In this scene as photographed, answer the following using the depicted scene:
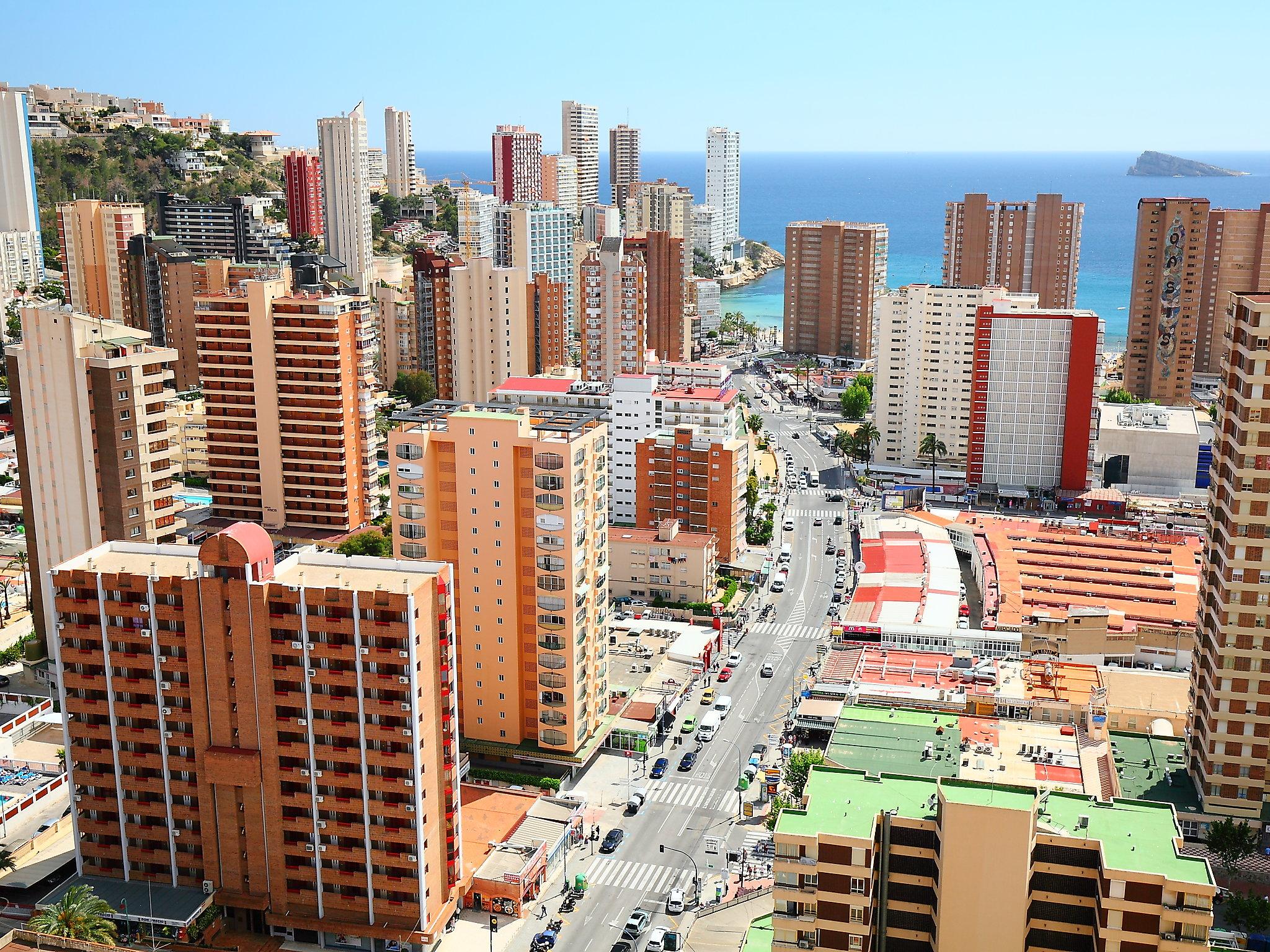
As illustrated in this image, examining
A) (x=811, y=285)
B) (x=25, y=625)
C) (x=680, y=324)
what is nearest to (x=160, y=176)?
(x=680, y=324)

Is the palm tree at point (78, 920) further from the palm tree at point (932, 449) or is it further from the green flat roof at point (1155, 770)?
the palm tree at point (932, 449)

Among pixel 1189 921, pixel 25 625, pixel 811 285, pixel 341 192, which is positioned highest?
pixel 341 192

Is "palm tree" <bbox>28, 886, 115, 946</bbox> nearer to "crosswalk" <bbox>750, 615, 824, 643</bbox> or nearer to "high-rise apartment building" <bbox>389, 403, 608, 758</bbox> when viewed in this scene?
"high-rise apartment building" <bbox>389, 403, 608, 758</bbox>

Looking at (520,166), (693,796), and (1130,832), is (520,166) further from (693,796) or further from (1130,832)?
(1130,832)

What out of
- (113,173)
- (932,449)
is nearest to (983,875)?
(932,449)

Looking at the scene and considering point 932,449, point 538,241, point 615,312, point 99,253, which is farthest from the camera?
point 538,241

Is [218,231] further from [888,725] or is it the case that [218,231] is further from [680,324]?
[888,725]

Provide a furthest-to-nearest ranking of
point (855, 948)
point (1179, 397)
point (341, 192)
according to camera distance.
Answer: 1. point (341, 192)
2. point (1179, 397)
3. point (855, 948)
